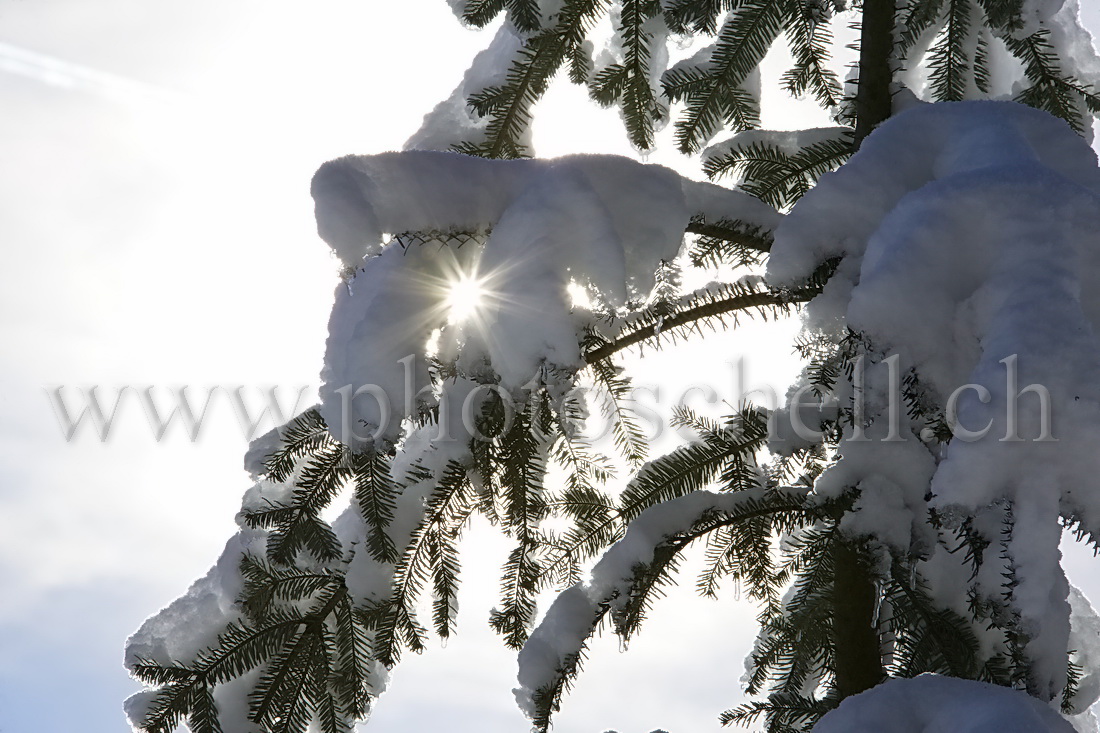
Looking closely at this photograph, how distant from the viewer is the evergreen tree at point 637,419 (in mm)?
1234

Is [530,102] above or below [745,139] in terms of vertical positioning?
above

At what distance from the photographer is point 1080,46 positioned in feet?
8.55

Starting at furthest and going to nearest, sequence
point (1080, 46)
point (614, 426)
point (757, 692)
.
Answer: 1. point (757, 692)
2. point (1080, 46)
3. point (614, 426)

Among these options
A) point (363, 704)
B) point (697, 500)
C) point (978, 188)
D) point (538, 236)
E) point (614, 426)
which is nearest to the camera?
point (978, 188)

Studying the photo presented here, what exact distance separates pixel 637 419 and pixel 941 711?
995 mm

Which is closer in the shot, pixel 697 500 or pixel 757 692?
pixel 697 500

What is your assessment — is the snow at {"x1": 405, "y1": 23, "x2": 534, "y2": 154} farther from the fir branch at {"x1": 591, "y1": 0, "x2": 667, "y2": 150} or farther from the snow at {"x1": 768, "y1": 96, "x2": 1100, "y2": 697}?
the snow at {"x1": 768, "y1": 96, "x2": 1100, "y2": 697}

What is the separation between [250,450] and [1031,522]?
6.06 ft

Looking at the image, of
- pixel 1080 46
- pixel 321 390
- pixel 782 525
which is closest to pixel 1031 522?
pixel 782 525

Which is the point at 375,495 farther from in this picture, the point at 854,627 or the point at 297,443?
the point at 854,627

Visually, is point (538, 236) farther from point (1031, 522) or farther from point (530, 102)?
point (530, 102)

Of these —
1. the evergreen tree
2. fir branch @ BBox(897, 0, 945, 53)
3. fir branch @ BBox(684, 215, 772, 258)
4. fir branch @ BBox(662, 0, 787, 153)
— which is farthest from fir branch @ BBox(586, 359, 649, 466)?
fir branch @ BBox(897, 0, 945, 53)

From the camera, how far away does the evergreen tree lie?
1.23m

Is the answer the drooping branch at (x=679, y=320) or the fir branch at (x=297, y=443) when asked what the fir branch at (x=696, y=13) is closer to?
the drooping branch at (x=679, y=320)
